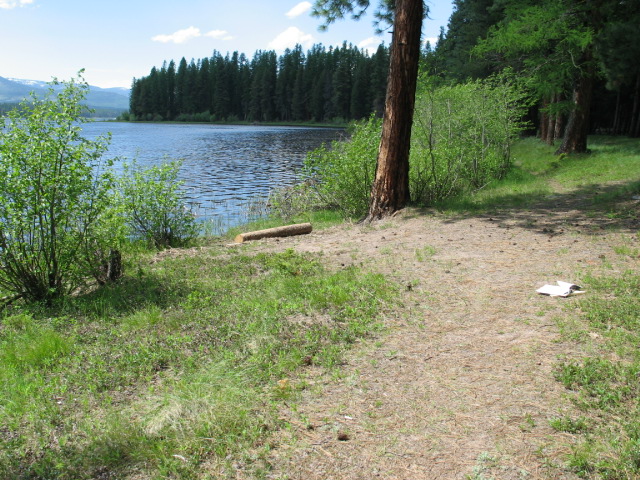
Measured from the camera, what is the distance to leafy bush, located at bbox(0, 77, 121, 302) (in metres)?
6.47

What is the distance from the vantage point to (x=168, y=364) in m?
4.51

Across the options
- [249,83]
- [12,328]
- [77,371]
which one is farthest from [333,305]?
[249,83]

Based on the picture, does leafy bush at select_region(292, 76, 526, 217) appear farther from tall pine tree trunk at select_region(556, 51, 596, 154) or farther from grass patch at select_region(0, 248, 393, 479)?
grass patch at select_region(0, 248, 393, 479)

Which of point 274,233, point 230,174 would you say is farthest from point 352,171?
point 230,174

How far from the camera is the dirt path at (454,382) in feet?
10.1

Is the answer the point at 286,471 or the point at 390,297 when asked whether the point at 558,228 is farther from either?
the point at 286,471

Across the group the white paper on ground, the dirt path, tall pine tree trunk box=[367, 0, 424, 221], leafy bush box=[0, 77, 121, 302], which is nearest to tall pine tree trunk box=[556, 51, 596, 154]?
tall pine tree trunk box=[367, 0, 424, 221]

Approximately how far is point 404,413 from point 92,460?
2.08 meters

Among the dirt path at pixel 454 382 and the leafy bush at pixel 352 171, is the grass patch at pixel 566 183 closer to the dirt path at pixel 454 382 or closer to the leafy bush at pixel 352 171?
the leafy bush at pixel 352 171

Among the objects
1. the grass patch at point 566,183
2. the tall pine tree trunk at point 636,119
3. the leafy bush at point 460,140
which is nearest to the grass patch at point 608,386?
the grass patch at point 566,183

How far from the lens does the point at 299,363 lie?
4285mm

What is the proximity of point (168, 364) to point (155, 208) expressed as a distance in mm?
7474

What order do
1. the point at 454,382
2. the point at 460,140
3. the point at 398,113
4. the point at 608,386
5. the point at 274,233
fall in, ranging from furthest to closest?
the point at 460,140 < the point at 274,233 < the point at 398,113 < the point at 454,382 < the point at 608,386

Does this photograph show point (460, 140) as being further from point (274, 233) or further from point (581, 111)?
point (581, 111)
